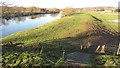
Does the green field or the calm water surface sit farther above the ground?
the green field

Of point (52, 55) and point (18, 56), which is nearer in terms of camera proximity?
point (18, 56)

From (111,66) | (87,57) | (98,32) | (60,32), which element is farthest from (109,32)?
(111,66)

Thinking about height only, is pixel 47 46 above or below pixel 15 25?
above

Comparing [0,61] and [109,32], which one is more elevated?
[0,61]

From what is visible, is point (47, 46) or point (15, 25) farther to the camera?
point (15, 25)

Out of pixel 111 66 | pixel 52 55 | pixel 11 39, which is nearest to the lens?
pixel 111 66

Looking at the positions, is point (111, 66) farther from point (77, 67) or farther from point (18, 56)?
point (18, 56)

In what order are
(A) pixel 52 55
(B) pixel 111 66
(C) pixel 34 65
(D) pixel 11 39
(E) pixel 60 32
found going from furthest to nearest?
(E) pixel 60 32 → (D) pixel 11 39 → (A) pixel 52 55 → (B) pixel 111 66 → (C) pixel 34 65

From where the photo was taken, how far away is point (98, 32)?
36906 millimetres

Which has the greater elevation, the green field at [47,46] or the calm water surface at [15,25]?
the green field at [47,46]

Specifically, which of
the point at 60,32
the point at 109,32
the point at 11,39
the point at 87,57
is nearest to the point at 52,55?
the point at 87,57

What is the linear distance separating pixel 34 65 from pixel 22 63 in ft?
2.67

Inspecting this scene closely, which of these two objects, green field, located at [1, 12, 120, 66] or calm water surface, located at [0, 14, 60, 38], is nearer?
green field, located at [1, 12, 120, 66]

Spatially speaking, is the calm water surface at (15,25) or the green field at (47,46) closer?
the green field at (47,46)
